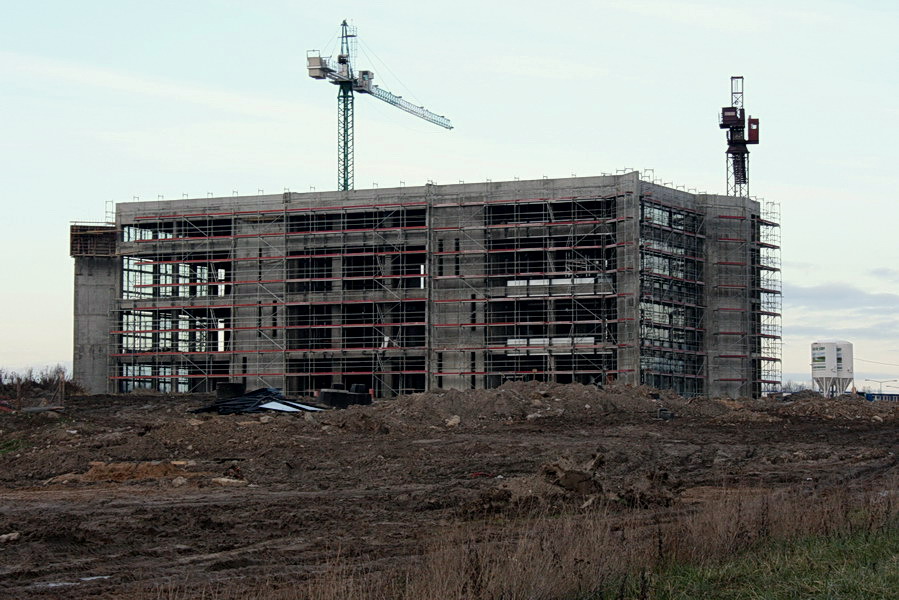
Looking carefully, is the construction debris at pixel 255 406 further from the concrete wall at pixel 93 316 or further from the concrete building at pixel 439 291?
the concrete wall at pixel 93 316

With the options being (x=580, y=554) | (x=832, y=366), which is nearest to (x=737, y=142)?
(x=832, y=366)

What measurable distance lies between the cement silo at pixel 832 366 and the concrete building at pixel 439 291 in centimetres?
1097

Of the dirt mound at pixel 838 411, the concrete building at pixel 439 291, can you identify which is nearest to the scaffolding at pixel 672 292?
the concrete building at pixel 439 291

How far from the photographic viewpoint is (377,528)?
1755cm

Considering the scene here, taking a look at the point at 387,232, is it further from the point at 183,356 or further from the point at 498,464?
the point at 498,464

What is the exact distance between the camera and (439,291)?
2721 inches

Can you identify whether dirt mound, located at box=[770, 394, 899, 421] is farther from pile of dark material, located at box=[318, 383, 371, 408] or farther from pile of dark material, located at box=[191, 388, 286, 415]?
pile of dark material, located at box=[191, 388, 286, 415]

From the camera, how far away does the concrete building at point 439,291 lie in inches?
2635

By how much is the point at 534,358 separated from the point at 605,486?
47.0m

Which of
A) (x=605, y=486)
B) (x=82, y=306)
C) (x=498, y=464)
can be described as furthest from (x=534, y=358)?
(x=605, y=486)

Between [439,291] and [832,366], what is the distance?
33.2 meters

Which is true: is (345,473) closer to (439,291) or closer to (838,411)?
(838,411)

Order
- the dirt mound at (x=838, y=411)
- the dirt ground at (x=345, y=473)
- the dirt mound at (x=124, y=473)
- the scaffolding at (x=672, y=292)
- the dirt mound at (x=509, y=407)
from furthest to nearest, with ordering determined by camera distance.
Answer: the scaffolding at (x=672, y=292) → the dirt mound at (x=838, y=411) → the dirt mound at (x=509, y=407) → the dirt mound at (x=124, y=473) → the dirt ground at (x=345, y=473)

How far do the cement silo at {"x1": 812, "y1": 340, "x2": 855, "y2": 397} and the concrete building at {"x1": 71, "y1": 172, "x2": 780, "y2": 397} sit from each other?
11.0 meters
